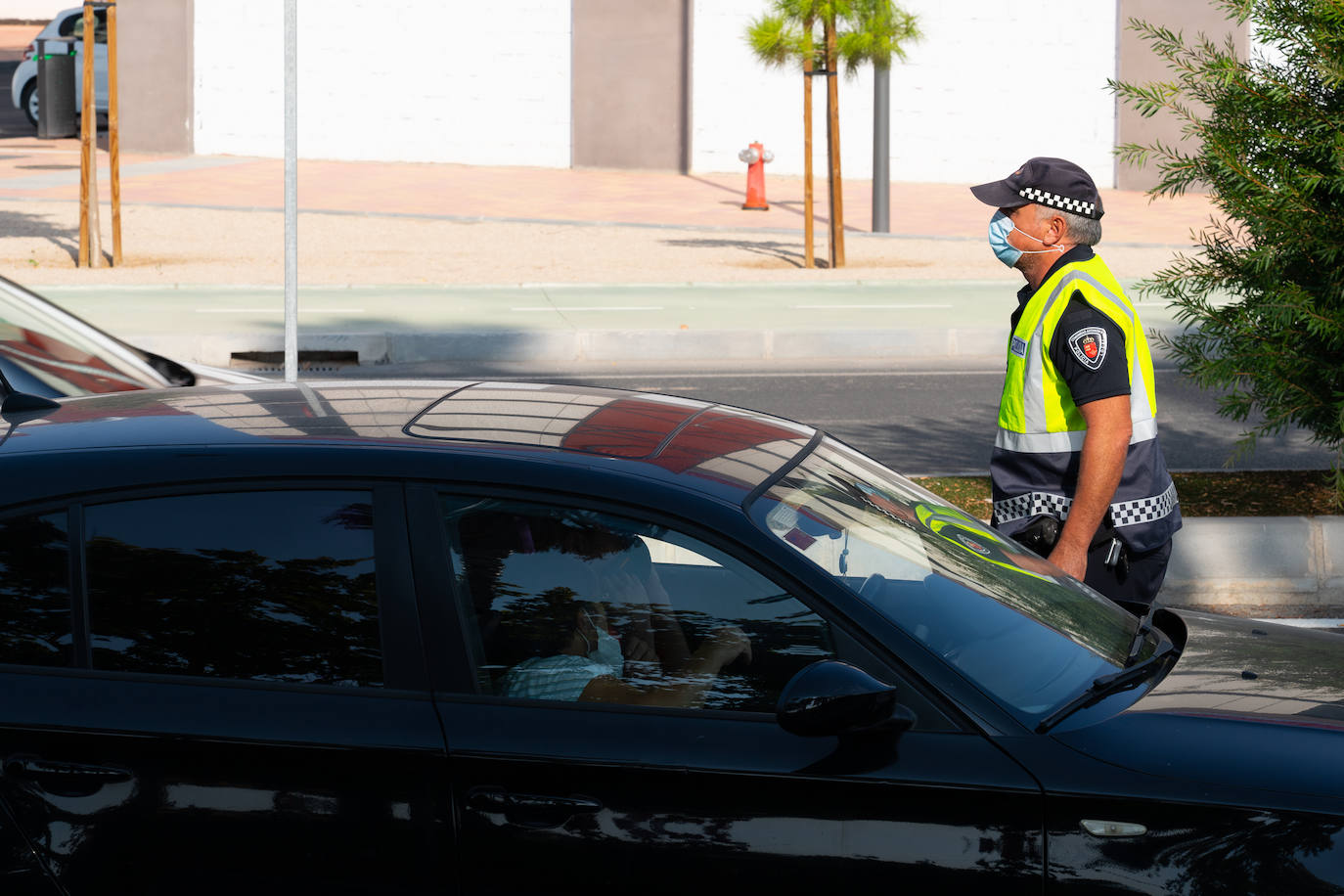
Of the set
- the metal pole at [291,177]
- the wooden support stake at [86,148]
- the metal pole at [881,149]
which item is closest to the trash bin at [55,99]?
the wooden support stake at [86,148]

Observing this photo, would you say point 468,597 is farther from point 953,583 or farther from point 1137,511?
point 1137,511

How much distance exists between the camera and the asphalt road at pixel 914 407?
913 centimetres

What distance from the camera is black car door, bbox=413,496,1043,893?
8.25ft

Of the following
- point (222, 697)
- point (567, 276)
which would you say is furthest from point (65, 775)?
point (567, 276)

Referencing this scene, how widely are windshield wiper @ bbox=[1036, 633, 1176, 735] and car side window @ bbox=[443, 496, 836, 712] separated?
42cm

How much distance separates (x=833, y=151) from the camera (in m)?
18.4

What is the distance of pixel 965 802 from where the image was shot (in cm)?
253

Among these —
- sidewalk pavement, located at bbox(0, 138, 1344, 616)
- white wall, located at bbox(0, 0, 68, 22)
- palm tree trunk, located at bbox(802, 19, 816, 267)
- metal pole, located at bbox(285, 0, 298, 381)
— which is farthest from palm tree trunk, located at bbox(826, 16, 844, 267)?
white wall, located at bbox(0, 0, 68, 22)

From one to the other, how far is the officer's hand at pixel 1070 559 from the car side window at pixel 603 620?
60.2 inches

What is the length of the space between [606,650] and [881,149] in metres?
19.0

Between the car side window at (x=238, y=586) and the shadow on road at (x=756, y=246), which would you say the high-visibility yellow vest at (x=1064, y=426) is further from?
the shadow on road at (x=756, y=246)

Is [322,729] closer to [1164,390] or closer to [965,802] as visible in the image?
[965,802]

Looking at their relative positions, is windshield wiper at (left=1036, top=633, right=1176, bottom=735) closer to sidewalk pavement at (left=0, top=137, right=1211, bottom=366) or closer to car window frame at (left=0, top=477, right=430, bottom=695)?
car window frame at (left=0, top=477, right=430, bottom=695)

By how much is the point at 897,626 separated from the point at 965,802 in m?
0.32
